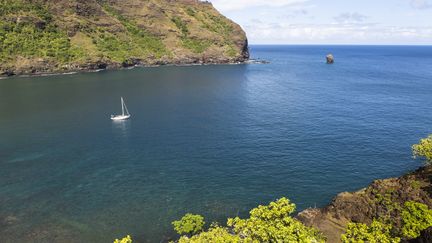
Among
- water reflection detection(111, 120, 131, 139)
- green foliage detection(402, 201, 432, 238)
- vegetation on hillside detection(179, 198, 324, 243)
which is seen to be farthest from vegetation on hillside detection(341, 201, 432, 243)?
water reflection detection(111, 120, 131, 139)

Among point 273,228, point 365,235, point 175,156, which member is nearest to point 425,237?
point 365,235

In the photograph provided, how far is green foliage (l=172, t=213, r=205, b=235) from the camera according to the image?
55.8 m

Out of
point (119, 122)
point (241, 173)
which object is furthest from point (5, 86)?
point (241, 173)

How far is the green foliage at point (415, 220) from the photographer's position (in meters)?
43.4

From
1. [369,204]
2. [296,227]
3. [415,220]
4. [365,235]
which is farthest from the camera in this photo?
[369,204]

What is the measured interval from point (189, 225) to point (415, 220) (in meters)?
34.7

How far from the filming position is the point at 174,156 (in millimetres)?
91000

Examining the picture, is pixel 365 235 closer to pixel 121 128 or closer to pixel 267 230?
pixel 267 230

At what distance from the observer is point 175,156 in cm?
9094

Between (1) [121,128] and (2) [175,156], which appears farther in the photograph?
(1) [121,128]

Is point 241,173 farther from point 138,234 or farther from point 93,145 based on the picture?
point 93,145

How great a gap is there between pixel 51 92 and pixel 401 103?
176m

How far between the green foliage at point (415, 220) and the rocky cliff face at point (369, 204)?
15.1 ft

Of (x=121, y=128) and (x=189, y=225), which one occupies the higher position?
(x=121, y=128)
